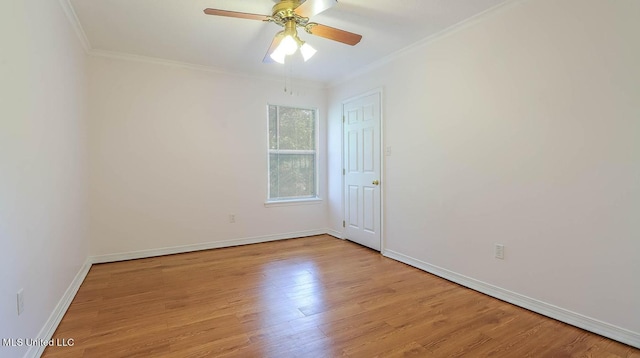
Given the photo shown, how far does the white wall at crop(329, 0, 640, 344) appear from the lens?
77.7 inches

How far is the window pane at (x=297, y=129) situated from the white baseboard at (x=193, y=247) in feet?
4.46

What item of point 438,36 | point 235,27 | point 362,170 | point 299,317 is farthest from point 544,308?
point 235,27

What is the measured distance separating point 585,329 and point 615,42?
1.92m

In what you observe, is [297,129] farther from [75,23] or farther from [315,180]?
[75,23]

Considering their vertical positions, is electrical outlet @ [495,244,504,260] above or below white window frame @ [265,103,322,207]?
below

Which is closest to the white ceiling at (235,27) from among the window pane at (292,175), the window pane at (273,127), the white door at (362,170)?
the white door at (362,170)

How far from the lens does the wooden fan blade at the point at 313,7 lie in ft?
6.67

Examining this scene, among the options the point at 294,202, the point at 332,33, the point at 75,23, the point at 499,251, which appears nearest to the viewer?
the point at 332,33

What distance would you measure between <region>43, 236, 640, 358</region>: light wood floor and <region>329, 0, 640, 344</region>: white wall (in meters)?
0.33

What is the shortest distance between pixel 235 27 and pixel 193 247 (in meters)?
2.76

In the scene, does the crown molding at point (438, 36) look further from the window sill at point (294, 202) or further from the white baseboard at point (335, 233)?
the white baseboard at point (335, 233)

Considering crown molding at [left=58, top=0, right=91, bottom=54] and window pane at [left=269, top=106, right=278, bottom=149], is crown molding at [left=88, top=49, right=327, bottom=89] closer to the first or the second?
crown molding at [left=58, top=0, right=91, bottom=54]

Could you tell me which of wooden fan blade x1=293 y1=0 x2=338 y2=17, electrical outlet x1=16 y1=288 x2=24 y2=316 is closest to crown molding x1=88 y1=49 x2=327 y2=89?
wooden fan blade x1=293 y1=0 x2=338 y2=17

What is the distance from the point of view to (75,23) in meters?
2.78
